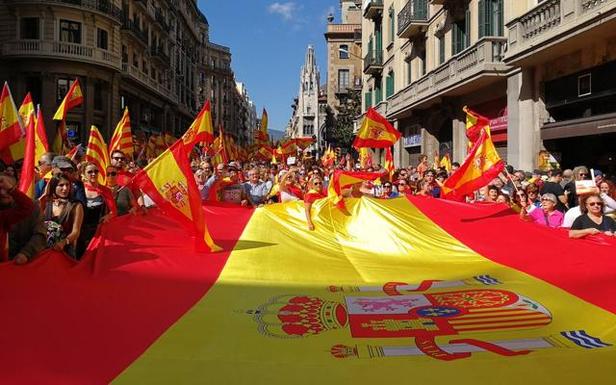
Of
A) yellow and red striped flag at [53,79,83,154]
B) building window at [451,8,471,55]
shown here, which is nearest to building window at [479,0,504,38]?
building window at [451,8,471,55]

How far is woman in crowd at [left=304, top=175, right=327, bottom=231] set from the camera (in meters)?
7.90

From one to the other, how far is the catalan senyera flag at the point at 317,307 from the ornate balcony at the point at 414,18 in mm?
20012

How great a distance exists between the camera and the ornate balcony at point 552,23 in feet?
38.1

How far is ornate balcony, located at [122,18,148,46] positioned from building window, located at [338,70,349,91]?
31.4 meters

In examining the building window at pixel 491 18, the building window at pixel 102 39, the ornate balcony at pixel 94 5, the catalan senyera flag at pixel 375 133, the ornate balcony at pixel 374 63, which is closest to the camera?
the catalan senyera flag at pixel 375 133

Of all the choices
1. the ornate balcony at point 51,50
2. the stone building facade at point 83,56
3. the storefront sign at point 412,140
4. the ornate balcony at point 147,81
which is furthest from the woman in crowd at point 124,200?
the ornate balcony at point 147,81

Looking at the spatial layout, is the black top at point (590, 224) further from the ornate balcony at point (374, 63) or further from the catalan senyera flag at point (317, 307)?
the ornate balcony at point (374, 63)

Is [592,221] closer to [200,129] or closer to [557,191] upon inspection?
[557,191]

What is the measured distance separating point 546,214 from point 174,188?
5242 mm

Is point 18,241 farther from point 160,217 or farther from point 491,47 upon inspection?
point 491,47

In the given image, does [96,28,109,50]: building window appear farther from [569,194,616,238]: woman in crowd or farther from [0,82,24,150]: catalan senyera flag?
[569,194,616,238]: woman in crowd

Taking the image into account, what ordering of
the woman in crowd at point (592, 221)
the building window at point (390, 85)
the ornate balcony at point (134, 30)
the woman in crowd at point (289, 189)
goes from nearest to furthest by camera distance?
1. the woman in crowd at point (592, 221)
2. the woman in crowd at point (289, 189)
3. the building window at point (390, 85)
4. the ornate balcony at point (134, 30)

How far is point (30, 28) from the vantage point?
1347 inches

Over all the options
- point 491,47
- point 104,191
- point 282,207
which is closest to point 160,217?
point 104,191
